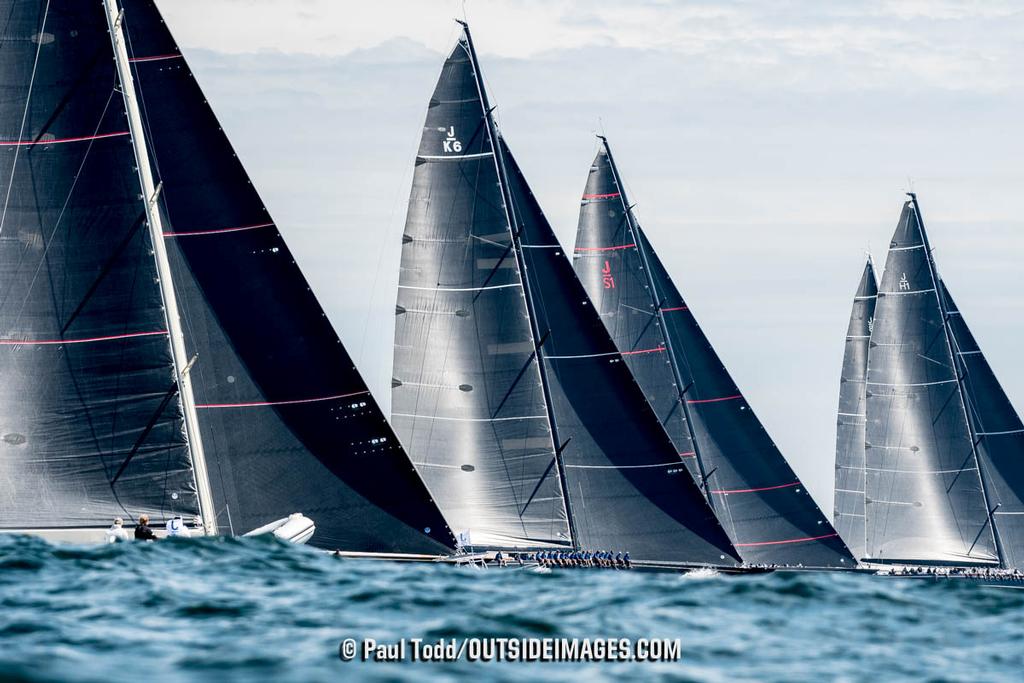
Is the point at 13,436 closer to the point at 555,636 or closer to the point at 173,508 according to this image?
the point at 173,508

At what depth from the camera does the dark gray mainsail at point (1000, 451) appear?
57062 millimetres

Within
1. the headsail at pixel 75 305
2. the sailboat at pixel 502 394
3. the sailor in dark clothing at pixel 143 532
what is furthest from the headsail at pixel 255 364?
the sailboat at pixel 502 394

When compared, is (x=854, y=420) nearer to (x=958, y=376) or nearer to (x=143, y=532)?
(x=958, y=376)

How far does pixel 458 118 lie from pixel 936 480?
27.6m

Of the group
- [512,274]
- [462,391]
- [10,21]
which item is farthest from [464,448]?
[10,21]

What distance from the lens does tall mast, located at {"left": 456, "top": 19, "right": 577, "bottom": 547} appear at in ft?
123

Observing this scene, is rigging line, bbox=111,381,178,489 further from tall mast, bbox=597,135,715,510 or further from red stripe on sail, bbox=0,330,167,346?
tall mast, bbox=597,135,715,510

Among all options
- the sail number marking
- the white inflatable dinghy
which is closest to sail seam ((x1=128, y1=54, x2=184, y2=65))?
the white inflatable dinghy

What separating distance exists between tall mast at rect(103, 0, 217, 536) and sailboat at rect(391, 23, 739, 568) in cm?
1151

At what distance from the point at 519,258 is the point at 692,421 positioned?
13.5 m

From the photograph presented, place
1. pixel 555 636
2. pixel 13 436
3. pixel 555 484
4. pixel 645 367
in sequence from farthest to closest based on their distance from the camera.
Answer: pixel 645 367 → pixel 555 484 → pixel 13 436 → pixel 555 636

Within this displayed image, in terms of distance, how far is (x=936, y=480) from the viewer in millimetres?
57312

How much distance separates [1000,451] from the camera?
188 feet

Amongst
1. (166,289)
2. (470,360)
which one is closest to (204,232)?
(166,289)
